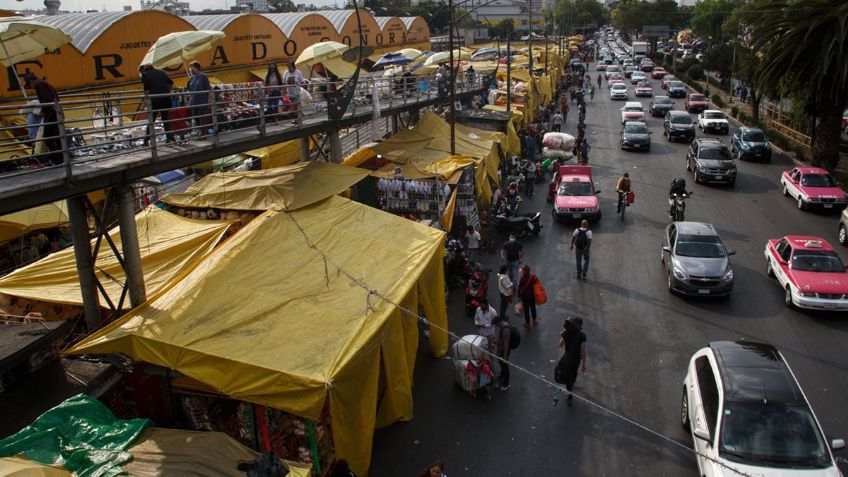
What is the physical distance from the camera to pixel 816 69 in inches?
1089

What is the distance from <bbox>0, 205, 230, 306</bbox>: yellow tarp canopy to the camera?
10492 millimetres

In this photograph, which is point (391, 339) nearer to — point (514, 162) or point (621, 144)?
point (514, 162)

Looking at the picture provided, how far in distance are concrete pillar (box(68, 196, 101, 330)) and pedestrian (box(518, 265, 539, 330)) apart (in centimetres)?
825

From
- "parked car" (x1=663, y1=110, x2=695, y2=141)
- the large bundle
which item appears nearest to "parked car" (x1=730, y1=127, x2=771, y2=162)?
"parked car" (x1=663, y1=110, x2=695, y2=141)

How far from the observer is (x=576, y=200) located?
22500mm

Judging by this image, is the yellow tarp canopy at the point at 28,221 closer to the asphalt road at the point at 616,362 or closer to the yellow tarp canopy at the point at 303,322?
the yellow tarp canopy at the point at 303,322

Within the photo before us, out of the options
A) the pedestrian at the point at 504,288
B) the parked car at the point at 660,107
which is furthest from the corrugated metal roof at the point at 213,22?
the parked car at the point at 660,107

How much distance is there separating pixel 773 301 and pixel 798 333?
1874mm

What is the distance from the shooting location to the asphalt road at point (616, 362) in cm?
985

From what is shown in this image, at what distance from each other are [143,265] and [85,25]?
17224 millimetres

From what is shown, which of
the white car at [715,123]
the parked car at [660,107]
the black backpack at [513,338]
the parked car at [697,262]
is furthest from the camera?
the parked car at [660,107]

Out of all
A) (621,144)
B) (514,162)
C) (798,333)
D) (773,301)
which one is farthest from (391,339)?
(621,144)

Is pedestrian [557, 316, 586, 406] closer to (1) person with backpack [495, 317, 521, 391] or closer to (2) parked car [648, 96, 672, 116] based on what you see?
(1) person with backpack [495, 317, 521, 391]

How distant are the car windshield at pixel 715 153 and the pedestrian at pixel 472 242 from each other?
1468cm
